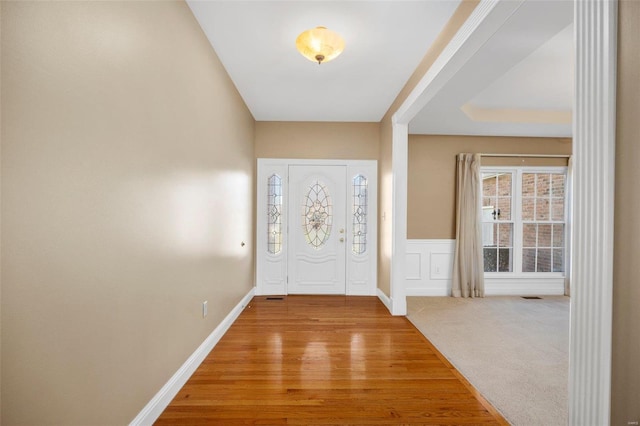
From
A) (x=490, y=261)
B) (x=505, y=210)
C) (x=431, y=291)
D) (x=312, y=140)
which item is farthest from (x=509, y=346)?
(x=312, y=140)

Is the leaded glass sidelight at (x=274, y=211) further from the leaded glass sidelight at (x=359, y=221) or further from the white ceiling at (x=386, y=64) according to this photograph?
the leaded glass sidelight at (x=359, y=221)

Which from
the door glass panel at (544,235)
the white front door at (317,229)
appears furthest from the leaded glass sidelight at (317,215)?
the door glass panel at (544,235)

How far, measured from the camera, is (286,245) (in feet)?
14.9

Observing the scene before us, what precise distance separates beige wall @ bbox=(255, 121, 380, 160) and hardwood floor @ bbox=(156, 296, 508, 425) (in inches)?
101

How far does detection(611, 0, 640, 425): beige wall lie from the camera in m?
0.85

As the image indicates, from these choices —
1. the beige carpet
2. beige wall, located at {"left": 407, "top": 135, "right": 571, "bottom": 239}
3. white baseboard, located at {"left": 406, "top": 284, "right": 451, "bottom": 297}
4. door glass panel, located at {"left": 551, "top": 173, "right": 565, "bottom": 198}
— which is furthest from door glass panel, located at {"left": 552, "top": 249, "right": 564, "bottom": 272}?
white baseboard, located at {"left": 406, "top": 284, "right": 451, "bottom": 297}

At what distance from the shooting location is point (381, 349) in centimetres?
269

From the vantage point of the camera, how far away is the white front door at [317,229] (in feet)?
15.0

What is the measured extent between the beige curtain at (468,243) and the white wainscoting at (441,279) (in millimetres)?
148

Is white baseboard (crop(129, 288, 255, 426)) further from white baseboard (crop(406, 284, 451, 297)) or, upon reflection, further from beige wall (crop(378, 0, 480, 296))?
white baseboard (crop(406, 284, 451, 297))

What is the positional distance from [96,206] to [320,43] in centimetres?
185

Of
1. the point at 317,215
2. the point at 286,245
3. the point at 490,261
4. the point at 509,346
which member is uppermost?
the point at 317,215

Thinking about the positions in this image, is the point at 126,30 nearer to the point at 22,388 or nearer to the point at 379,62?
the point at 22,388

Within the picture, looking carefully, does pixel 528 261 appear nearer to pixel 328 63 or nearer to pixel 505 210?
pixel 505 210
